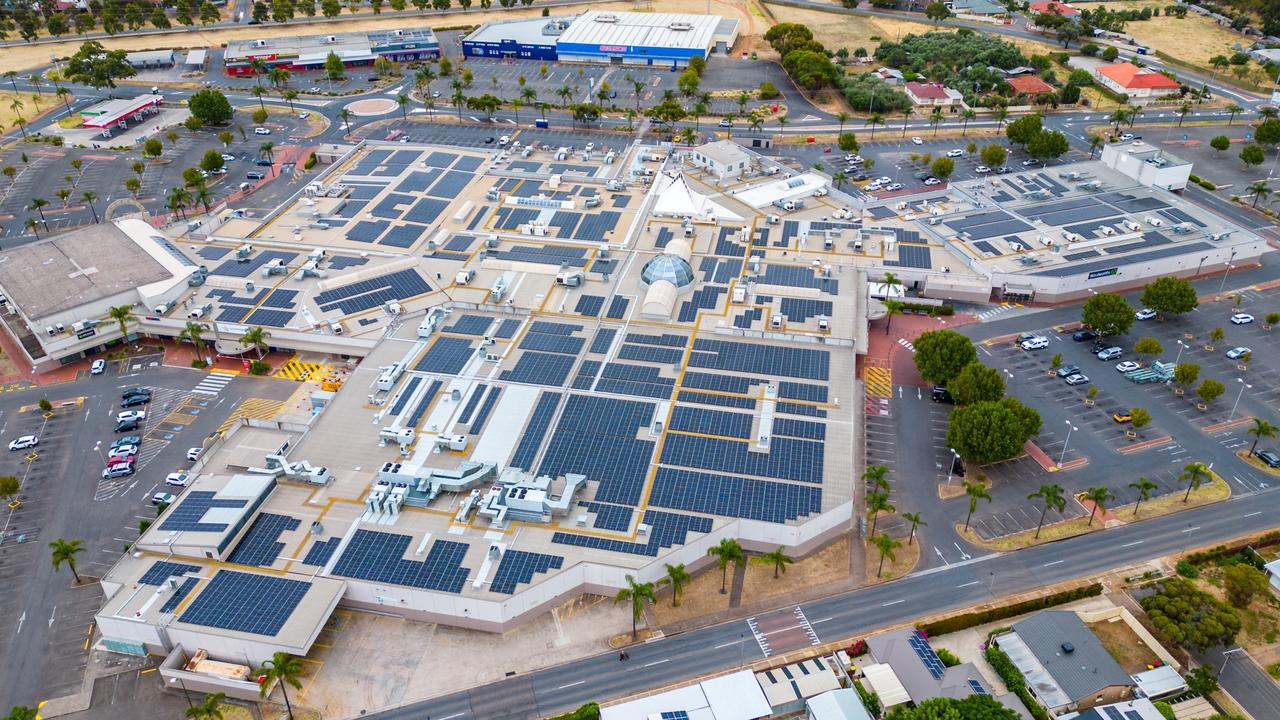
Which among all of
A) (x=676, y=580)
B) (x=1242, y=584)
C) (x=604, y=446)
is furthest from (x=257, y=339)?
(x=1242, y=584)

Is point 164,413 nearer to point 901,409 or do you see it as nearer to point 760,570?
point 760,570

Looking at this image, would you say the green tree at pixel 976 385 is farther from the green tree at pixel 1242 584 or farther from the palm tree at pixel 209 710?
the palm tree at pixel 209 710

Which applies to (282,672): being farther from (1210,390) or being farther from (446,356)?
(1210,390)

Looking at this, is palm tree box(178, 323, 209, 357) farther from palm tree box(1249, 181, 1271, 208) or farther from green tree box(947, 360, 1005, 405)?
palm tree box(1249, 181, 1271, 208)

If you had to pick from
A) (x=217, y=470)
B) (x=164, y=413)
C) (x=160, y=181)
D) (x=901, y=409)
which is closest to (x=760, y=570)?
(x=901, y=409)

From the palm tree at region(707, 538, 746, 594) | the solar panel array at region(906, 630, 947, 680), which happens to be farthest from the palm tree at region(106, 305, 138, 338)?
the solar panel array at region(906, 630, 947, 680)

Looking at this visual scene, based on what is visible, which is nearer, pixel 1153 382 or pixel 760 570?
pixel 760 570
